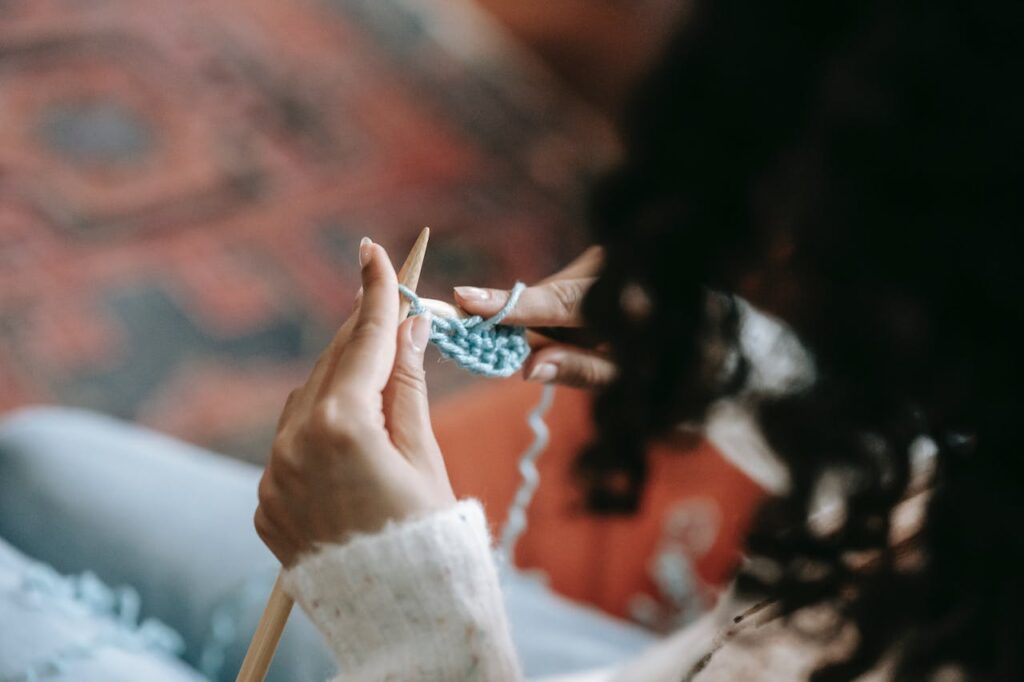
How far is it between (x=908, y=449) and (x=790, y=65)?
0.24m

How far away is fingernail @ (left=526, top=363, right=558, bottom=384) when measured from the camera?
713 mm

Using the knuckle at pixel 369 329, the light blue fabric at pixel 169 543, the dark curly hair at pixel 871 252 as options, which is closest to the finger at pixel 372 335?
the knuckle at pixel 369 329

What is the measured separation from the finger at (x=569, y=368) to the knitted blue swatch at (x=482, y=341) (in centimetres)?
5

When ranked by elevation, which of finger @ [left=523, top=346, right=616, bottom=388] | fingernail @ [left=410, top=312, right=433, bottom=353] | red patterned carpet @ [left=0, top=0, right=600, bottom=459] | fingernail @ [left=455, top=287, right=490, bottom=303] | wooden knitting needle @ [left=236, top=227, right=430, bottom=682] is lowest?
wooden knitting needle @ [left=236, top=227, right=430, bottom=682]

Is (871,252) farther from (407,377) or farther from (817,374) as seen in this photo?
(407,377)

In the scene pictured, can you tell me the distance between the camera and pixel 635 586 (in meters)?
1.08

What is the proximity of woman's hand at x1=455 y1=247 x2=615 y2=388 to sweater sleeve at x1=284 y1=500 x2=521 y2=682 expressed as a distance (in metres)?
0.16

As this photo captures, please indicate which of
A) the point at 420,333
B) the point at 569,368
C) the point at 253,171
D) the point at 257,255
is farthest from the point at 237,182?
the point at 420,333

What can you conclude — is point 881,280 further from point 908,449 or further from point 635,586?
point 635,586

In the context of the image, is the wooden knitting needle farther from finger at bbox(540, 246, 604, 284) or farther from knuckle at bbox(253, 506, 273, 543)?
finger at bbox(540, 246, 604, 284)

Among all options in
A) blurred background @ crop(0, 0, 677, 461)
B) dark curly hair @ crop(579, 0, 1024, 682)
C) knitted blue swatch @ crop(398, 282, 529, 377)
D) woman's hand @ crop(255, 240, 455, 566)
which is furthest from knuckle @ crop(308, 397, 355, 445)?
blurred background @ crop(0, 0, 677, 461)

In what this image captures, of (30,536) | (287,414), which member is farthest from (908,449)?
(30,536)

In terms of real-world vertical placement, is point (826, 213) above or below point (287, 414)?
above

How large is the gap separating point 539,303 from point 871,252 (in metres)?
0.24
